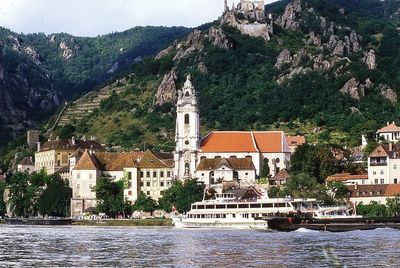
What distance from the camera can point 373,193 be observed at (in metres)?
154

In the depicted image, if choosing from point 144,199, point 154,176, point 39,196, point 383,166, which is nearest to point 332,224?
point 383,166

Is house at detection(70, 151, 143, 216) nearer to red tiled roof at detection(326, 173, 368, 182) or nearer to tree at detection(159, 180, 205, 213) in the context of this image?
tree at detection(159, 180, 205, 213)

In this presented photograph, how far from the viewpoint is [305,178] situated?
155m

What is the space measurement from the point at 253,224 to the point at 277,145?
4504 centimetres

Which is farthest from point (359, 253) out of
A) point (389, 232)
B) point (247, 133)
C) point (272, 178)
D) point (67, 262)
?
point (247, 133)

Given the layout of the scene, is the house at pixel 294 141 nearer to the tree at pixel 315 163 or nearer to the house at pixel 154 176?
the tree at pixel 315 163

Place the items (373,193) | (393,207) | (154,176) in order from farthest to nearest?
(154,176) < (373,193) < (393,207)

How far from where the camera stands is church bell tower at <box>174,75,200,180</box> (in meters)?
179

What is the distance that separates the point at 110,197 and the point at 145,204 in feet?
20.7

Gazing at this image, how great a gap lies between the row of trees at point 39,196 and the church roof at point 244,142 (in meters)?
24.2

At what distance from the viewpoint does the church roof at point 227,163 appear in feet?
572

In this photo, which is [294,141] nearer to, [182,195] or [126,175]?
[126,175]

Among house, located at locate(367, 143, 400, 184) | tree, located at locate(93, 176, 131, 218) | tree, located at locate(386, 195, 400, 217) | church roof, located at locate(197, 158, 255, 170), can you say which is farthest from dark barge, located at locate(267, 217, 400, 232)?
tree, located at locate(93, 176, 131, 218)

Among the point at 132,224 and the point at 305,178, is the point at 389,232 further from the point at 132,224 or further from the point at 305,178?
the point at 132,224
